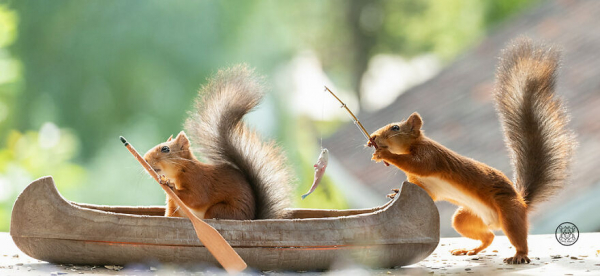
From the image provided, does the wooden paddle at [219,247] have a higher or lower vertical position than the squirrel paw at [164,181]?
lower

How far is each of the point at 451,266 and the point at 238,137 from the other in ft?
2.48

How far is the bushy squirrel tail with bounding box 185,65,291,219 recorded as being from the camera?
2010 mm

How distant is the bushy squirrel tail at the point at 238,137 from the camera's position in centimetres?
201

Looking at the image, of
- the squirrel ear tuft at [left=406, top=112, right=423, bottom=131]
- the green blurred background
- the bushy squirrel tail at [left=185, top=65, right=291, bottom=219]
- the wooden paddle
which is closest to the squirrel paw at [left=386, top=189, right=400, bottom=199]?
the squirrel ear tuft at [left=406, top=112, right=423, bottom=131]

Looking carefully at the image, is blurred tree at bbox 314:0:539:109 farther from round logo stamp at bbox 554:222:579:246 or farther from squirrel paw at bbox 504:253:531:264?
squirrel paw at bbox 504:253:531:264

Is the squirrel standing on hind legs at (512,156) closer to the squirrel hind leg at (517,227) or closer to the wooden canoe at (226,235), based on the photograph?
the squirrel hind leg at (517,227)

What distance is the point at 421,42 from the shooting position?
7211 mm

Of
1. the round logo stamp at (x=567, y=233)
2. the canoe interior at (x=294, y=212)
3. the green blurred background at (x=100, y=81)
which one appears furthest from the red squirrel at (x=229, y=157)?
the green blurred background at (x=100, y=81)

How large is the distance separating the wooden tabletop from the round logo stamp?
0.08 feet

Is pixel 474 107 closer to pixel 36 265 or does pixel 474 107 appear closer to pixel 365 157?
pixel 365 157

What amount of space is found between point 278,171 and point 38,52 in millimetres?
3577

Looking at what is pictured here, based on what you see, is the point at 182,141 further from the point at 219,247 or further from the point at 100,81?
the point at 100,81

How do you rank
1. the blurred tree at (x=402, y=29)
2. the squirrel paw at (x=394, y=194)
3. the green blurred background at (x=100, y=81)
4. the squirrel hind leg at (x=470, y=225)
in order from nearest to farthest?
the squirrel paw at (x=394, y=194) < the squirrel hind leg at (x=470, y=225) < the green blurred background at (x=100, y=81) < the blurred tree at (x=402, y=29)

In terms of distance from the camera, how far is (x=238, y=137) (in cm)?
202
